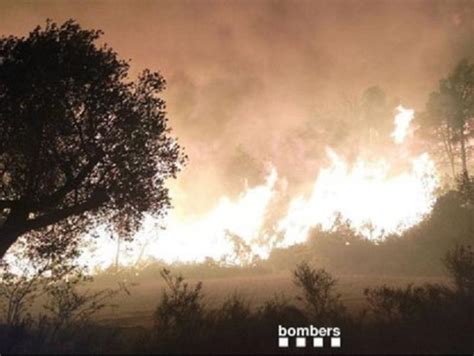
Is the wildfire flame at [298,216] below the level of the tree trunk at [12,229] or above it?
above

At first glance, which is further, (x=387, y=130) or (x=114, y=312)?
(x=387, y=130)

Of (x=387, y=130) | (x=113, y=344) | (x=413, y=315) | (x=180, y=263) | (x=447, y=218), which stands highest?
(x=387, y=130)

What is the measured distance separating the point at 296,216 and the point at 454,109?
26.0 metres

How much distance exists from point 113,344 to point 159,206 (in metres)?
5.38

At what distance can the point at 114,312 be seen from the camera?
18266 mm

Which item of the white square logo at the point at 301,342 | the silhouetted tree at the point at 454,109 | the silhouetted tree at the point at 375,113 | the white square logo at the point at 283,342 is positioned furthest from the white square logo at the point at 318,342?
the silhouetted tree at the point at 375,113

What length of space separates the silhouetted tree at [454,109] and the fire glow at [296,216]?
1204cm

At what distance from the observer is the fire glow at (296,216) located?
35750 millimetres

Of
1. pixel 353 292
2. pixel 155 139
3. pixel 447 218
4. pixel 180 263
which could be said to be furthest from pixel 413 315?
pixel 180 263

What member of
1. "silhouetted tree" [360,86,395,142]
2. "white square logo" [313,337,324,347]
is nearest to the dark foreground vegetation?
"white square logo" [313,337,324,347]

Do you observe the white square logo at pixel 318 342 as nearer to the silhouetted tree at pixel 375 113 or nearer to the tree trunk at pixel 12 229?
the tree trunk at pixel 12 229

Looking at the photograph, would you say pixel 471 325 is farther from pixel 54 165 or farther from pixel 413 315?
pixel 54 165

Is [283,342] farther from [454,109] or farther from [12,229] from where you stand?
[454,109]

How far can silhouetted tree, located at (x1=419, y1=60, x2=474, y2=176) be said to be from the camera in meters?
47.7
